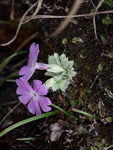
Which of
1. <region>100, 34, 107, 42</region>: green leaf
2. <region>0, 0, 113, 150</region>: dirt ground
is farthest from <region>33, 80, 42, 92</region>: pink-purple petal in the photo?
<region>100, 34, 107, 42</region>: green leaf

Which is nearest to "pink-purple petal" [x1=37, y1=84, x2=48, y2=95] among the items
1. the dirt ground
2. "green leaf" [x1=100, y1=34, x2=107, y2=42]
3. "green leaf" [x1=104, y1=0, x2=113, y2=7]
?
the dirt ground

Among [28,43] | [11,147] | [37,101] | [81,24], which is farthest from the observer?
[28,43]

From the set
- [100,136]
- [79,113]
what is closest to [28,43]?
[79,113]

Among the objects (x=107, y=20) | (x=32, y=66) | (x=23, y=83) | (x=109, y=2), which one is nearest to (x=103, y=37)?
(x=107, y=20)

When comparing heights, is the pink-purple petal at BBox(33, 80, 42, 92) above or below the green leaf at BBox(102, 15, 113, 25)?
below

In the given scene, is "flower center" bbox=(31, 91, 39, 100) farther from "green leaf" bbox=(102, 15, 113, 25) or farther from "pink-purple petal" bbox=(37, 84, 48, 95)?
"green leaf" bbox=(102, 15, 113, 25)

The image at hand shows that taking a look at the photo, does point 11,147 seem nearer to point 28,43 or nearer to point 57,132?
point 57,132

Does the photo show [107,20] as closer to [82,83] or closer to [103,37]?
[103,37]

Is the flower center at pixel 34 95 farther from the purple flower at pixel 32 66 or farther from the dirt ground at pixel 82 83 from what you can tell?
the dirt ground at pixel 82 83

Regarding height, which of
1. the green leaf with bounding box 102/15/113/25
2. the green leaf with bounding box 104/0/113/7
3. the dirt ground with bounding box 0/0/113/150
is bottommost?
the dirt ground with bounding box 0/0/113/150

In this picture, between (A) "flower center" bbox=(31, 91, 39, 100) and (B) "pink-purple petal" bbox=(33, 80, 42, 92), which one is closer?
(B) "pink-purple petal" bbox=(33, 80, 42, 92)

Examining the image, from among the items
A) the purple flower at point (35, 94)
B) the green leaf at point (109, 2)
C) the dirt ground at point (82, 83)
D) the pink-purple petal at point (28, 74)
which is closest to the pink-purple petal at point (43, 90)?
the purple flower at point (35, 94)
